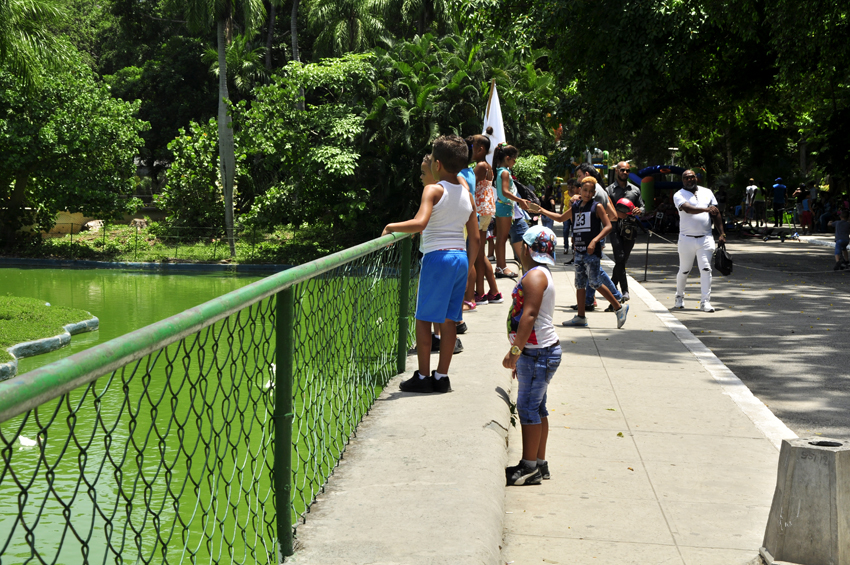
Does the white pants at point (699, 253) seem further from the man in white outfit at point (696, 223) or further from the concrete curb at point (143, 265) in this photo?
the concrete curb at point (143, 265)

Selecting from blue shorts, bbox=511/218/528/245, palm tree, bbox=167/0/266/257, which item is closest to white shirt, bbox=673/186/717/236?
blue shorts, bbox=511/218/528/245

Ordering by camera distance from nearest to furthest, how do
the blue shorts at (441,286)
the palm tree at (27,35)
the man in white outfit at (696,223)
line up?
1. the blue shorts at (441,286)
2. the man in white outfit at (696,223)
3. the palm tree at (27,35)

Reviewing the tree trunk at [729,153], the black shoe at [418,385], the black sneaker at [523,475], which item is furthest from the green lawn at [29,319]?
the tree trunk at [729,153]

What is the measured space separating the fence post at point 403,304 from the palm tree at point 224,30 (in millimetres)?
24131

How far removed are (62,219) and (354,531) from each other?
36.0m

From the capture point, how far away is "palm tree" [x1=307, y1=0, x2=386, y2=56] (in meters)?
39.2

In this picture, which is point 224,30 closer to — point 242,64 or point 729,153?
point 242,64

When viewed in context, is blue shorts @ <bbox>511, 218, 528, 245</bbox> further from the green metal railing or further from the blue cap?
the blue cap

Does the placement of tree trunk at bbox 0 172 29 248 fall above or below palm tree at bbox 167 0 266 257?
below

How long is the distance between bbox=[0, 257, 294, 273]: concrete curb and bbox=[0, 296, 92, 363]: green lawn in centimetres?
1081

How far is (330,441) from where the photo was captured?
495 centimetres

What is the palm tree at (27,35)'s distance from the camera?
1830 centimetres

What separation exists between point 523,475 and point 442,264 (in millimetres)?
1645

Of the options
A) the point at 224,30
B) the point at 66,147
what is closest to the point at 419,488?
the point at 66,147
